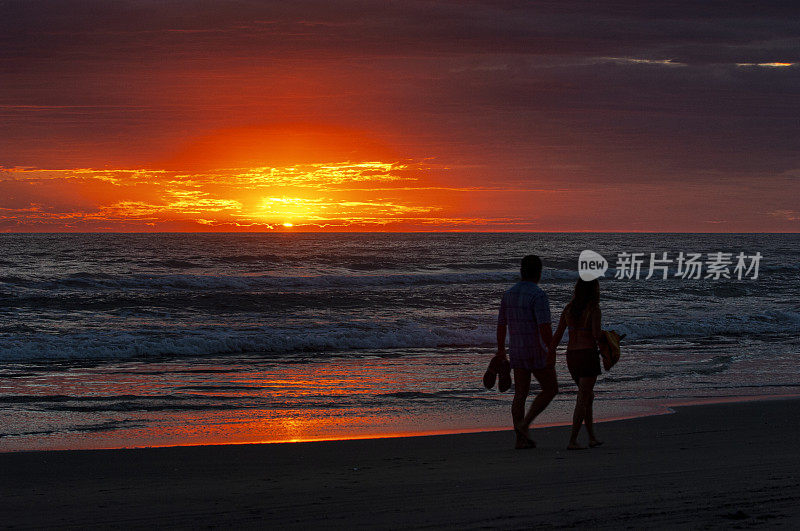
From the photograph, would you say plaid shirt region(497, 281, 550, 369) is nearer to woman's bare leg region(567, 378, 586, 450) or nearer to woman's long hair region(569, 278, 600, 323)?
woman's long hair region(569, 278, 600, 323)

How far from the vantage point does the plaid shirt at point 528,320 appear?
6.81 meters

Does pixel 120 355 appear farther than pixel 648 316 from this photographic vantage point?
No

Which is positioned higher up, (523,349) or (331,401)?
(523,349)

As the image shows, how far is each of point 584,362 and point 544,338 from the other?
39cm

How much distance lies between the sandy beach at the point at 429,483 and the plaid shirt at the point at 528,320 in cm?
82

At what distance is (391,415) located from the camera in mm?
9148

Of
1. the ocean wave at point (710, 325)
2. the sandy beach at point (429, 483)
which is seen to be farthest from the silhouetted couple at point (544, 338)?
the ocean wave at point (710, 325)

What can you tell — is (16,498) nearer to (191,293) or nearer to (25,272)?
(191,293)

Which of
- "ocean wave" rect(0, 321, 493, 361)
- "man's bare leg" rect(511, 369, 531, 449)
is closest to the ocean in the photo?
"ocean wave" rect(0, 321, 493, 361)

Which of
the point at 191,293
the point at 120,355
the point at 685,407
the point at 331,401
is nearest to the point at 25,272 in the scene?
the point at 191,293

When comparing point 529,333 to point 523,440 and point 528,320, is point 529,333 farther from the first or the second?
point 523,440

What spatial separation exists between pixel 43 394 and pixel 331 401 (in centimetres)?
403

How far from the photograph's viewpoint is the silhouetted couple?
22.0ft

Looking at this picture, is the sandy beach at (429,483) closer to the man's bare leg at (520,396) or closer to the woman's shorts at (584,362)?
the man's bare leg at (520,396)
